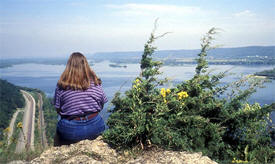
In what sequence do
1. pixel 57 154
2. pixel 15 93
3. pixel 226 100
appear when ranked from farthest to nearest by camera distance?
pixel 15 93
pixel 226 100
pixel 57 154

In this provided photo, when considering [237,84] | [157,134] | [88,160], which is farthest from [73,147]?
[237,84]

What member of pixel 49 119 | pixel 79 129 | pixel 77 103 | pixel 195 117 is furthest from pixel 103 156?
pixel 49 119

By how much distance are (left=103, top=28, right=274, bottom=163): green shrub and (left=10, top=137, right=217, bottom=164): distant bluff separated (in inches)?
5.9

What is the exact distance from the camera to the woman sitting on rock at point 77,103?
3521 millimetres

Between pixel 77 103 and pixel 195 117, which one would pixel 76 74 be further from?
pixel 195 117

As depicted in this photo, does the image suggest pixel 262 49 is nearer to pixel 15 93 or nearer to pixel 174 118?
pixel 174 118

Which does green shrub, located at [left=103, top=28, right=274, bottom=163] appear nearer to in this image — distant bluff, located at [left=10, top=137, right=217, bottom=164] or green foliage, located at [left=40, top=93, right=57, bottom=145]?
distant bluff, located at [left=10, top=137, right=217, bottom=164]

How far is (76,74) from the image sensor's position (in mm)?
3568

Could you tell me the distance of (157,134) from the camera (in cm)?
339

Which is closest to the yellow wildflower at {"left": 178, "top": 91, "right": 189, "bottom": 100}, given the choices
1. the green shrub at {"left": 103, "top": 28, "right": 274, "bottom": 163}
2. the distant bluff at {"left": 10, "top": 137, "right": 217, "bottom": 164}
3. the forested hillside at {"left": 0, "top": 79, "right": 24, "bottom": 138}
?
the green shrub at {"left": 103, "top": 28, "right": 274, "bottom": 163}

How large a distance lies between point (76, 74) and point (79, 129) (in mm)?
798

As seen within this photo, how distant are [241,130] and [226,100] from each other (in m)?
0.62

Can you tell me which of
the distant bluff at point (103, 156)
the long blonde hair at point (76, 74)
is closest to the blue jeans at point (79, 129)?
the distant bluff at point (103, 156)

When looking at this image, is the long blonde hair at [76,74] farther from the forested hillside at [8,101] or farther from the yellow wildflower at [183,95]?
the forested hillside at [8,101]
